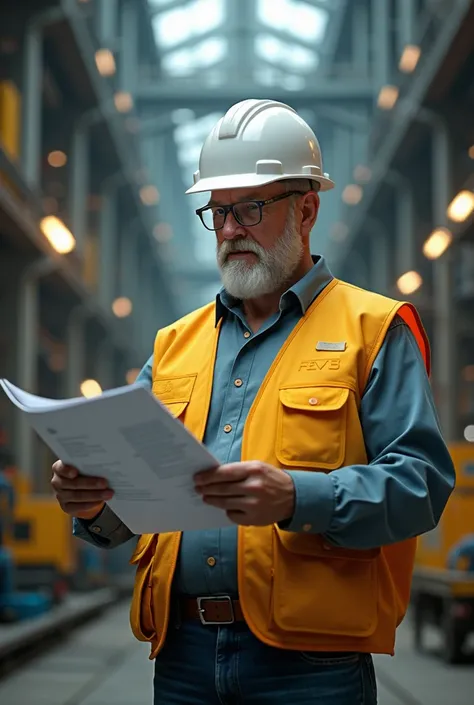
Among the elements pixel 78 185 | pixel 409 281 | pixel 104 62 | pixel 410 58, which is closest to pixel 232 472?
pixel 409 281

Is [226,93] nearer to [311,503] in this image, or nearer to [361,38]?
[361,38]

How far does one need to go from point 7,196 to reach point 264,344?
1381 cm

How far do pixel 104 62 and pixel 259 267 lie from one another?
24513mm

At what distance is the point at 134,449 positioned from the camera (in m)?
2.63

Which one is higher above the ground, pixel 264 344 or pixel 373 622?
pixel 264 344

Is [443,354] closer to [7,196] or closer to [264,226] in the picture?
[7,196]

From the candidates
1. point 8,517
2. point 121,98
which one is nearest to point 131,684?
point 8,517

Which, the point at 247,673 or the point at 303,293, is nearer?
the point at 247,673

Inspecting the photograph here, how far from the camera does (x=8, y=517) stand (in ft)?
47.2

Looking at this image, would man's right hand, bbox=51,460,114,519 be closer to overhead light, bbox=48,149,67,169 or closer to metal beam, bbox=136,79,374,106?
overhead light, bbox=48,149,67,169

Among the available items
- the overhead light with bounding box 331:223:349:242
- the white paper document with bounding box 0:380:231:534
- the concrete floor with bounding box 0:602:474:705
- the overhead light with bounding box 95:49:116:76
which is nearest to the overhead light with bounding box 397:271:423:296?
the concrete floor with bounding box 0:602:474:705

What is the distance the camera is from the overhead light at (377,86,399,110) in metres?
29.1

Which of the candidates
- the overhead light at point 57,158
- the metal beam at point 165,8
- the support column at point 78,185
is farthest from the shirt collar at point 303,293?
the metal beam at point 165,8

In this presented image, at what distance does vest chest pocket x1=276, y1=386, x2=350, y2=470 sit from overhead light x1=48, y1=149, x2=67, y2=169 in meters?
24.0
